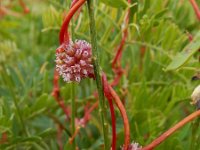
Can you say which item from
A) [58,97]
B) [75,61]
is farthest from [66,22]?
[58,97]

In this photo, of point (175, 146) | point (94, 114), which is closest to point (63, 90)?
point (94, 114)

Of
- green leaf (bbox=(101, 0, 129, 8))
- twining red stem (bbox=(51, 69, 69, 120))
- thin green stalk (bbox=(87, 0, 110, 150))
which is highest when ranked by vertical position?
green leaf (bbox=(101, 0, 129, 8))

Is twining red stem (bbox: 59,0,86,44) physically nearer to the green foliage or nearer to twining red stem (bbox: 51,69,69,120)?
the green foliage

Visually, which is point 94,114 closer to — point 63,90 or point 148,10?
point 63,90

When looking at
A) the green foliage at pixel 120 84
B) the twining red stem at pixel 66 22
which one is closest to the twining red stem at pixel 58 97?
the green foliage at pixel 120 84

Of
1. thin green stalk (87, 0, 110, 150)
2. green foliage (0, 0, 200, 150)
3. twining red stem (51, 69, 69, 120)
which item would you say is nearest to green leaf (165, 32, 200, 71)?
thin green stalk (87, 0, 110, 150)

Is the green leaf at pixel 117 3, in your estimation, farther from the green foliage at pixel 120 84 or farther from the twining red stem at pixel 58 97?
the twining red stem at pixel 58 97
